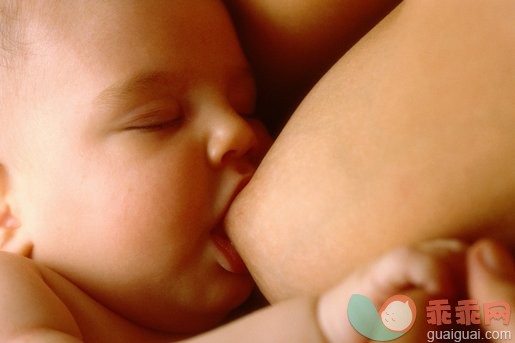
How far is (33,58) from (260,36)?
27cm

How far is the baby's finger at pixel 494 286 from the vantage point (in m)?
0.38

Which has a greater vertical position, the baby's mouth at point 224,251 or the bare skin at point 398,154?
the bare skin at point 398,154

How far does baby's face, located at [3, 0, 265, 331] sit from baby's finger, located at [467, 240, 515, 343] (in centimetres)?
32

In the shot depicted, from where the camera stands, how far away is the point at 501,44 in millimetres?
461

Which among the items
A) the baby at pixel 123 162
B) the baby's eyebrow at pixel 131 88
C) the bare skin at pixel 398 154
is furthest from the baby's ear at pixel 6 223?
the bare skin at pixel 398 154

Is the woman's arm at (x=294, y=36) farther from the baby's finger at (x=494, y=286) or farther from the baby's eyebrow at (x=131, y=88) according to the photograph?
the baby's finger at (x=494, y=286)

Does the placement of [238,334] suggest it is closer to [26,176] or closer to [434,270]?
[434,270]

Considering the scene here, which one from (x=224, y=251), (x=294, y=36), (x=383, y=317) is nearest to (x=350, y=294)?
(x=383, y=317)

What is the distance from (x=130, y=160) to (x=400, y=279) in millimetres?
356

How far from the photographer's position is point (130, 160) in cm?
66

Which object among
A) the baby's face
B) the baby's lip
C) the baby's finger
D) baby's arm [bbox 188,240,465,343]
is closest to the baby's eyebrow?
the baby's face

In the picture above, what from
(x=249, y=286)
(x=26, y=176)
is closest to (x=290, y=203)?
(x=249, y=286)

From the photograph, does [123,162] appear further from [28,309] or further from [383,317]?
[383,317]

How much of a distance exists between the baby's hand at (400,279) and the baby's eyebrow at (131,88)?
34 cm
